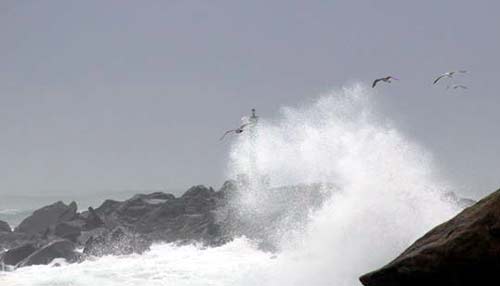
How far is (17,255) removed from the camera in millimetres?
58969

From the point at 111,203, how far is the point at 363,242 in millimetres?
64259

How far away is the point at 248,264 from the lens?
1796 inches

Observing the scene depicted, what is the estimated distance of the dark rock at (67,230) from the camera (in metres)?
68.1

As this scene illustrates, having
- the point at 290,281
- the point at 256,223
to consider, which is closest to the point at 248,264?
the point at 290,281

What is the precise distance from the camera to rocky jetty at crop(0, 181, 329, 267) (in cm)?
5919

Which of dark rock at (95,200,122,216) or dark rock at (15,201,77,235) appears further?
dark rock at (95,200,122,216)

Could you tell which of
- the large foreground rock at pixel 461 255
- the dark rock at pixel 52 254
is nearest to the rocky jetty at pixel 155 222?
the dark rock at pixel 52 254

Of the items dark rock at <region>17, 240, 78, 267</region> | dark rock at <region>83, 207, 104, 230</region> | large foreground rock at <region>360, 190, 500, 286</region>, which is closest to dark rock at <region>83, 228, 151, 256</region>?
dark rock at <region>17, 240, 78, 267</region>

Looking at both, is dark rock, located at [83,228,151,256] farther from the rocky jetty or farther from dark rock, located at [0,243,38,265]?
dark rock, located at [0,243,38,265]

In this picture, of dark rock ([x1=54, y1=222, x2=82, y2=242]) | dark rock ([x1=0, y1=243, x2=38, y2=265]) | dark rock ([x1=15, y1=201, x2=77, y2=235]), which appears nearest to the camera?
dark rock ([x1=0, y1=243, x2=38, y2=265])

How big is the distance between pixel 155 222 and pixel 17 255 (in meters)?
20.1

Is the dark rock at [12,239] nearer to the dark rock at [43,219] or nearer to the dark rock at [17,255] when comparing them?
the dark rock at [43,219]

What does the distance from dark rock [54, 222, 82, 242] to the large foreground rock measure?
61907 mm

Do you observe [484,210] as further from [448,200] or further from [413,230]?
[448,200]
